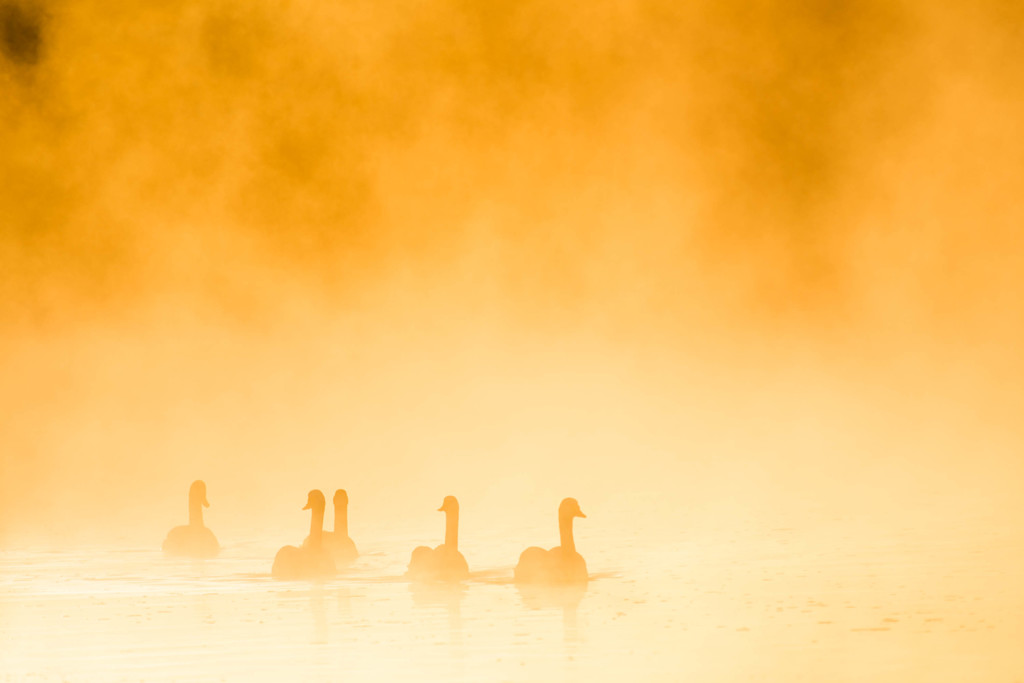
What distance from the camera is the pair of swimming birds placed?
21.1m

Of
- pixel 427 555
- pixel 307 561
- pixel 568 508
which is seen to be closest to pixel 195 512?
pixel 307 561

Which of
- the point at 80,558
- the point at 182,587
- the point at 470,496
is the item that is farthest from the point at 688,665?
the point at 470,496

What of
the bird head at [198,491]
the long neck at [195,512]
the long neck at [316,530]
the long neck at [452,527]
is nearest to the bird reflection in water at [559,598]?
the long neck at [452,527]

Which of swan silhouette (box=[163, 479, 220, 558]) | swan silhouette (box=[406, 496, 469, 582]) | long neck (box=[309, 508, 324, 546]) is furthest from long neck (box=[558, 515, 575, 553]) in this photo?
swan silhouette (box=[163, 479, 220, 558])

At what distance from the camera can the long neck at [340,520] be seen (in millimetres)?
25297

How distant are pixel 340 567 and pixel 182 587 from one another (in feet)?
9.87

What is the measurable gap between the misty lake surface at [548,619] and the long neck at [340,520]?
542 mm

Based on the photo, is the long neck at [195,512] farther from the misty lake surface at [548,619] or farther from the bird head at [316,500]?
the bird head at [316,500]

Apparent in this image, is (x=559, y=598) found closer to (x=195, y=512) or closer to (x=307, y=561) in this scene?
(x=307, y=561)

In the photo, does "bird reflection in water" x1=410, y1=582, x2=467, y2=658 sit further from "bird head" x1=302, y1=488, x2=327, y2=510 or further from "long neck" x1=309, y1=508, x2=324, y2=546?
"bird head" x1=302, y1=488, x2=327, y2=510

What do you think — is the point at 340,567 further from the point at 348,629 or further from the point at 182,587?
the point at 348,629

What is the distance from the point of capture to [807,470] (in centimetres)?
4697

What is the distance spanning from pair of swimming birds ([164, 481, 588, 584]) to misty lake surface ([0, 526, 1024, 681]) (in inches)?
11.0

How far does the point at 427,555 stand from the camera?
2172cm
